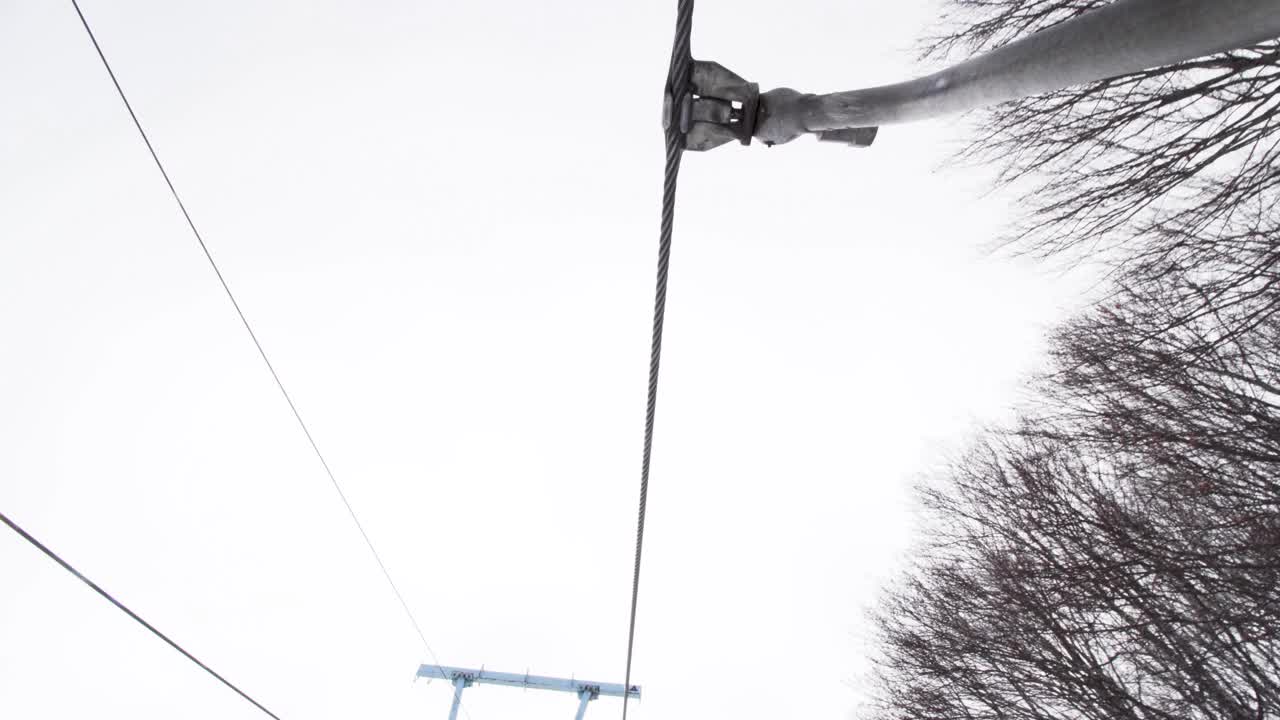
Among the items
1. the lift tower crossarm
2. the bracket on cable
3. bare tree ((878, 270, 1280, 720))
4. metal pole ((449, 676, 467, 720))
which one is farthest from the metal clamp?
metal pole ((449, 676, 467, 720))

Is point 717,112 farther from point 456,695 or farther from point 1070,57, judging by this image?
point 456,695

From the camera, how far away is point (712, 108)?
2.21 meters

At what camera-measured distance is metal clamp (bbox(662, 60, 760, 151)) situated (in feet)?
7.14

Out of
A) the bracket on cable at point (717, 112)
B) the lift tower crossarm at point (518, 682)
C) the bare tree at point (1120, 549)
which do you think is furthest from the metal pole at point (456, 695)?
the bracket on cable at point (717, 112)

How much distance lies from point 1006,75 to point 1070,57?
20 cm

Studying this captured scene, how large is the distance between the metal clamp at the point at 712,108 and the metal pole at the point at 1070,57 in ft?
0.67

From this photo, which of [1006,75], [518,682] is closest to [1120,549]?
[1006,75]

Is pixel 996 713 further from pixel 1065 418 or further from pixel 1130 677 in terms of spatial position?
pixel 1065 418

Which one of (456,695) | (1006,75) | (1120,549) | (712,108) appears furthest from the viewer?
(456,695)

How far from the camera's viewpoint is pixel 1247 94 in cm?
343

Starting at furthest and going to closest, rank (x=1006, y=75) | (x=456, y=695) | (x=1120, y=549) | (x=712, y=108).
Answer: (x=456, y=695)
(x=1120, y=549)
(x=712, y=108)
(x=1006, y=75)

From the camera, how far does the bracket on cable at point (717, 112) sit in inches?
85.6

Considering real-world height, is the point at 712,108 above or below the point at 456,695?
below

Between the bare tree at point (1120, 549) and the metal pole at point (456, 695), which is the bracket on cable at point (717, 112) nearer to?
the bare tree at point (1120, 549)
